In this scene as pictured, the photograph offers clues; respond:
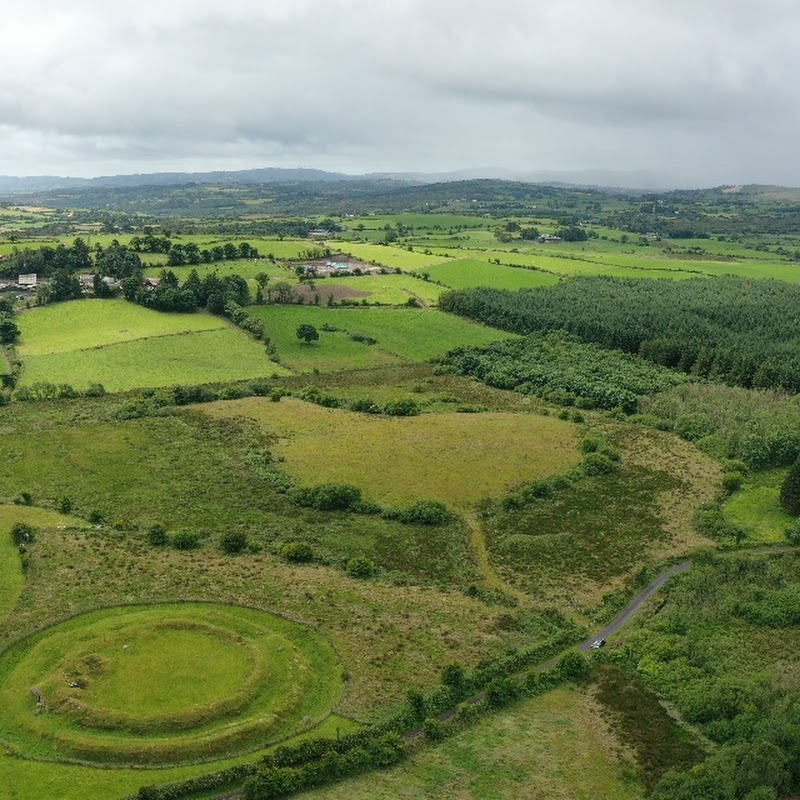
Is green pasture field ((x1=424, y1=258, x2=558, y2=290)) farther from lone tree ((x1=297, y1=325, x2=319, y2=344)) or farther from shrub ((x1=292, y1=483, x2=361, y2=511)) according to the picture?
shrub ((x1=292, y1=483, x2=361, y2=511))

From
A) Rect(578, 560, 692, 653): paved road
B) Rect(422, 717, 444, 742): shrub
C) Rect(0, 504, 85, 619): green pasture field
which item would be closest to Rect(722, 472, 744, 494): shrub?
Rect(578, 560, 692, 653): paved road

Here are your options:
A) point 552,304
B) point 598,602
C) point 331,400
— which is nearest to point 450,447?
point 331,400

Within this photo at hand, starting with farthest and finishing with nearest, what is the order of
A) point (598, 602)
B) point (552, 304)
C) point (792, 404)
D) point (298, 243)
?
point (298, 243) < point (552, 304) < point (792, 404) < point (598, 602)

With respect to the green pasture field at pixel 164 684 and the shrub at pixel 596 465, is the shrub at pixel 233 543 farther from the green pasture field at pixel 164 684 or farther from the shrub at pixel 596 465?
the shrub at pixel 596 465

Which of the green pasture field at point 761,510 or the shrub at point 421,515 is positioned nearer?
the green pasture field at point 761,510

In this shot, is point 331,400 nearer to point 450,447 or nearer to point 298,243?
point 450,447

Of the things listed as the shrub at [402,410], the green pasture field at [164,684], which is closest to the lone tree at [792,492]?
the shrub at [402,410]
